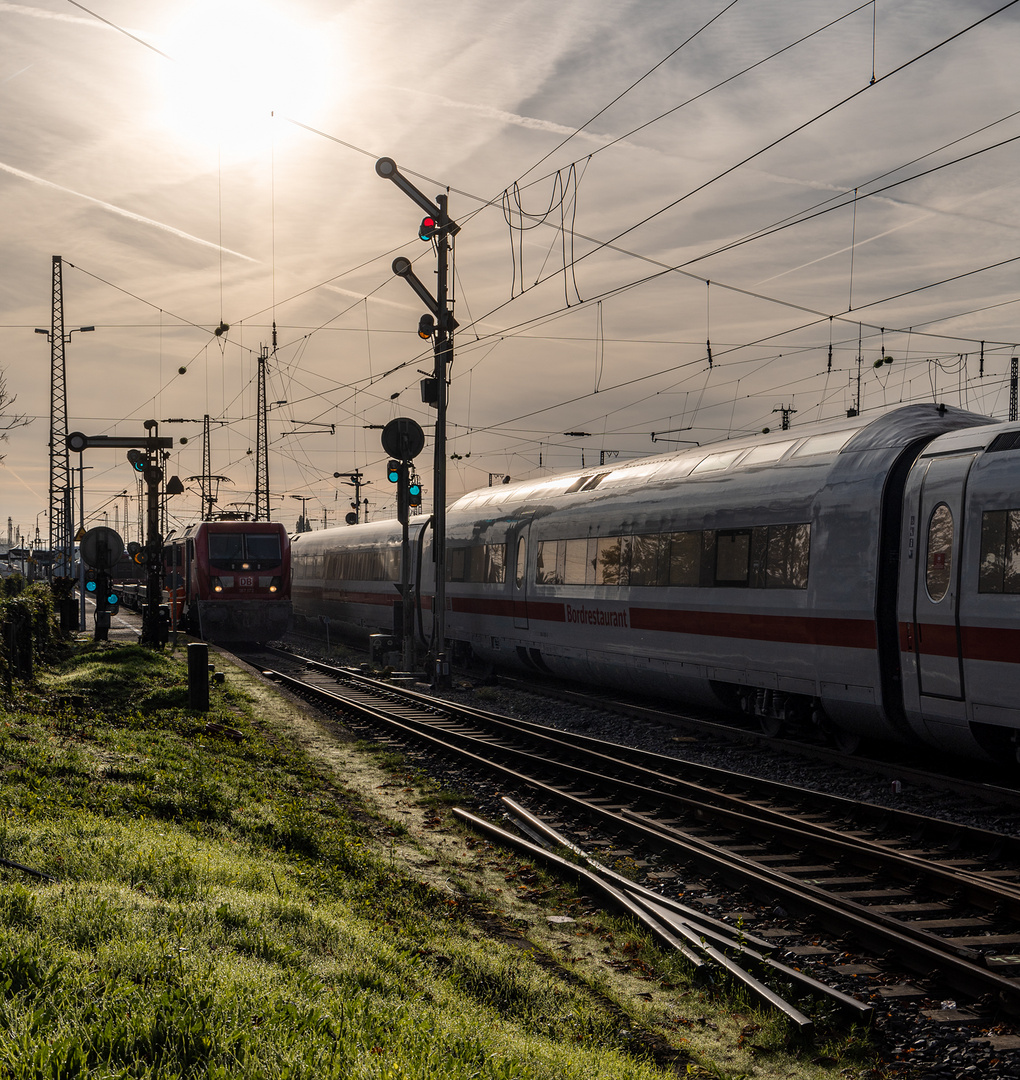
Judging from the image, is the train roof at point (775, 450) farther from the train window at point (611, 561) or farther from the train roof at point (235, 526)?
the train roof at point (235, 526)

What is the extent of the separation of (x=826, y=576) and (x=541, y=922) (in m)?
5.89

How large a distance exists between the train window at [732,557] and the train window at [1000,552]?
363cm

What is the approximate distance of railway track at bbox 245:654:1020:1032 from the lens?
610 centimetres

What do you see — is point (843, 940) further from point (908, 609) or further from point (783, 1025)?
point (908, 609)

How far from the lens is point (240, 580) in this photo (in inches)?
1104

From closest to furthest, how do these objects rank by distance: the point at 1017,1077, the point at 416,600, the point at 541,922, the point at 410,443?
the point at 1017,1077, the point at 541,922, the point at 410,443, the point at 416,600

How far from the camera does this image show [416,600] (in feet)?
85.0

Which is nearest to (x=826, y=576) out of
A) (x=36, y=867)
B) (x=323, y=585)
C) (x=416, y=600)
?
(x=36, y=867)

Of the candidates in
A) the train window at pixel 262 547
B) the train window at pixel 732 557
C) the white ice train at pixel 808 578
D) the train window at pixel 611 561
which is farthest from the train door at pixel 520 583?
the train window at pixel 262 547

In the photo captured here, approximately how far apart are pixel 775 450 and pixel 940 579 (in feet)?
11.4

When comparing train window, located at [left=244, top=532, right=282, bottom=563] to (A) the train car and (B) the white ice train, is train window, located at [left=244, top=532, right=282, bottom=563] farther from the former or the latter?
(B) the white ice train

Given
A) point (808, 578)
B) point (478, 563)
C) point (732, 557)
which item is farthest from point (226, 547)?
point (808, 578)

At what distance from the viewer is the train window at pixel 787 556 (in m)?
12.1

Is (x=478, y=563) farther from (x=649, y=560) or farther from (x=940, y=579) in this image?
(x=940, y=579)
